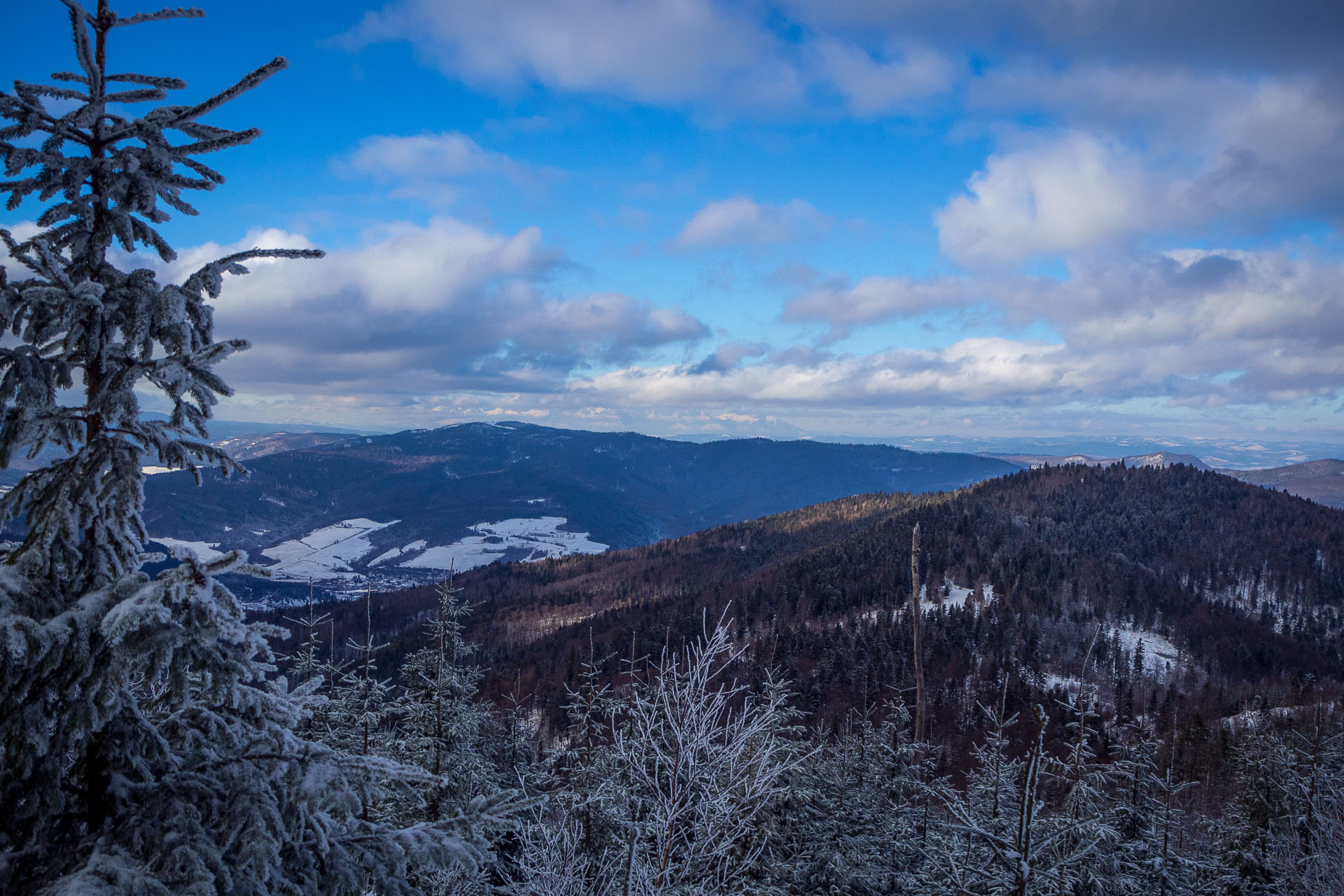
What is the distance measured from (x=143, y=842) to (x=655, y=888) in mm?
4483

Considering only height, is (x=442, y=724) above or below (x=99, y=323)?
below

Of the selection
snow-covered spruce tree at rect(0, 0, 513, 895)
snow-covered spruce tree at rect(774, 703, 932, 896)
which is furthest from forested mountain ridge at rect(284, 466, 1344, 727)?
snow-covered spruce tree at rect(0, 0, 513, 895)

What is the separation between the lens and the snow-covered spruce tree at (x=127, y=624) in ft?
11.2

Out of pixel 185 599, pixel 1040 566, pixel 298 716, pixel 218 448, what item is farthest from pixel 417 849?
pixel 1040 566

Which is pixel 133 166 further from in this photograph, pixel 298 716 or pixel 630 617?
pixel 630 617

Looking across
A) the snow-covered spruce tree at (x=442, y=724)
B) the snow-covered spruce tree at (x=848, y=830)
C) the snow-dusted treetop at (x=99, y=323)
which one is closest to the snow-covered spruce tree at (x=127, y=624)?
the snow-dusted treetop at (x=99, y=323)

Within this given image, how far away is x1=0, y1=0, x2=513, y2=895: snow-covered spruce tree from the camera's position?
3412mm

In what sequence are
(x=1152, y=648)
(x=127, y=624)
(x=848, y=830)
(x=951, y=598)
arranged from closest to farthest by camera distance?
(x=127, y=624)
(x=848, y=830)
(x=1152, y=648)
(x=951, y=598)

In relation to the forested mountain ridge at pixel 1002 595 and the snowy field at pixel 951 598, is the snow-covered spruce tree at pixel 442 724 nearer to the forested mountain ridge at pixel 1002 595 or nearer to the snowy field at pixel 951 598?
the forested mountain ridge at pixel 1002 595

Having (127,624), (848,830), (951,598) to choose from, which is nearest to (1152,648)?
(951,598)

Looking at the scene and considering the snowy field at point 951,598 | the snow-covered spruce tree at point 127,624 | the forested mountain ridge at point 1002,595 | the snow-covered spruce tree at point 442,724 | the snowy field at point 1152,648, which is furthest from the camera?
the snowy field at point 951,598

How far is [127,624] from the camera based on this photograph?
3.15 meters

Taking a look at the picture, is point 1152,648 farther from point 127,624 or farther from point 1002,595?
point 127,624

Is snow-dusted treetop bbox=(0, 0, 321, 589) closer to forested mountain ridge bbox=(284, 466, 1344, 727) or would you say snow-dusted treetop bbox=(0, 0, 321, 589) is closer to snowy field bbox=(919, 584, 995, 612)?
forested mountain ridge bbox=(284, 466, 1344, 727)
